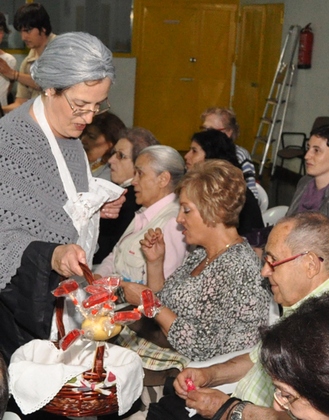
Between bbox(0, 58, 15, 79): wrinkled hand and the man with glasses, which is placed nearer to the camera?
the man with glasses

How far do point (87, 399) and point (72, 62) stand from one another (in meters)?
1.09

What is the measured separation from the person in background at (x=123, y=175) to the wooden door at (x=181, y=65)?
24.1 feet

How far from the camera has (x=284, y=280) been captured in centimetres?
253

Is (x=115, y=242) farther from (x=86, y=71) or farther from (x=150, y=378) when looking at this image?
(x=86, y=71)

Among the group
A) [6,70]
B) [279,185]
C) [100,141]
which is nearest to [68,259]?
[100,141]

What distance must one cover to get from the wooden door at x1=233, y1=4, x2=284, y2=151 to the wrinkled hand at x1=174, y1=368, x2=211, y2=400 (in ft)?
28.8

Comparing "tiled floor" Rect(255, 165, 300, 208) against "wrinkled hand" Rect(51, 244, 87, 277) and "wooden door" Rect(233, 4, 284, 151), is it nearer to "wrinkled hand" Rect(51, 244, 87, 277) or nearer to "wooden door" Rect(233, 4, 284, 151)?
"wooden door" Rect(233, 4, 284, 151)

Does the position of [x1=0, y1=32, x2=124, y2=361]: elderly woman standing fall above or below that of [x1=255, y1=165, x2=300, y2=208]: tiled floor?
above

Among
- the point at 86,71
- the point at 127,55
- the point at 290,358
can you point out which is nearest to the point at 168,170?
the point at 86,71

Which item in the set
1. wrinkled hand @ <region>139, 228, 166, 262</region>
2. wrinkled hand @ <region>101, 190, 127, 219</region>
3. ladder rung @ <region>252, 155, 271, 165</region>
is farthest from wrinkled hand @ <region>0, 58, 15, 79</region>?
ladder rung @ <region>252, 155, 271, 165</region>

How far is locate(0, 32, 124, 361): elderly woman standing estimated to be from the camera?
2.47m

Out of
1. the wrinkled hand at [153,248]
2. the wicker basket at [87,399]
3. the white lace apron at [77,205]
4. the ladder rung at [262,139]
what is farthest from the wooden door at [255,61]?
the wicker basket at [87,399]

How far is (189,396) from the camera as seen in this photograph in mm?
2619

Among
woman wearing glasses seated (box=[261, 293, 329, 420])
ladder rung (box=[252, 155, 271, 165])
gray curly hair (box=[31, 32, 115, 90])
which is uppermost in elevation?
gray curly hair (box=[31, 32, 115, 90])
